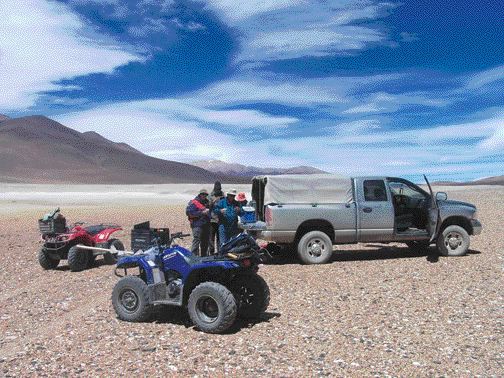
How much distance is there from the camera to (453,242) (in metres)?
13.1

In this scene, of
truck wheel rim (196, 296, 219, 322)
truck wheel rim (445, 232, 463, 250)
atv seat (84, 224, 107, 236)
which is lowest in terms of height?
truck wheel rim (196, 296, 219, 322)

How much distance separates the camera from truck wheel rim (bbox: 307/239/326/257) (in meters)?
12.3

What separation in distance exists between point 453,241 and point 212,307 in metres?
7.99

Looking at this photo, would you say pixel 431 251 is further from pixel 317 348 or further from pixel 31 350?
pixel 31 350

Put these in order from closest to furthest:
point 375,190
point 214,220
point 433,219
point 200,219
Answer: point 200,219
point 214,220
point 433,219
point 375,190

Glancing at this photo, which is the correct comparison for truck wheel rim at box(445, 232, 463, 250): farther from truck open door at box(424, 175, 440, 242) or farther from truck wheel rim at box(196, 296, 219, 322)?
truck wheel rim at box(196, 296, 219, 322)

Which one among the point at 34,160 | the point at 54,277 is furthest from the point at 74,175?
the point at 54,277

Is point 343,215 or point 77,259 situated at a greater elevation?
point 343,215

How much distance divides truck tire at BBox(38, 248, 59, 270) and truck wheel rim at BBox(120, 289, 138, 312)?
223 inches

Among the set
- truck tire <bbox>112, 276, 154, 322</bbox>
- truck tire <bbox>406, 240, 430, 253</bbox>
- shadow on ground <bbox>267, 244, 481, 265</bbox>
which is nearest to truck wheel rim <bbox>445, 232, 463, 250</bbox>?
shadow on ground <bbox>267, 244, 481, 265</bbox>

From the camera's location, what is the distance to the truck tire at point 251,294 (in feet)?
25.0

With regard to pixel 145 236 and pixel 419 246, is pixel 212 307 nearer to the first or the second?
pixel 145 236

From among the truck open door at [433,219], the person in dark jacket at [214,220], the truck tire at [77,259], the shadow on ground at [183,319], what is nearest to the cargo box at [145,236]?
the shadow on ground at [183,319]

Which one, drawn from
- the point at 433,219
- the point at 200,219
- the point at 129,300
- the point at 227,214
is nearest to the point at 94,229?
the point at 200,219
